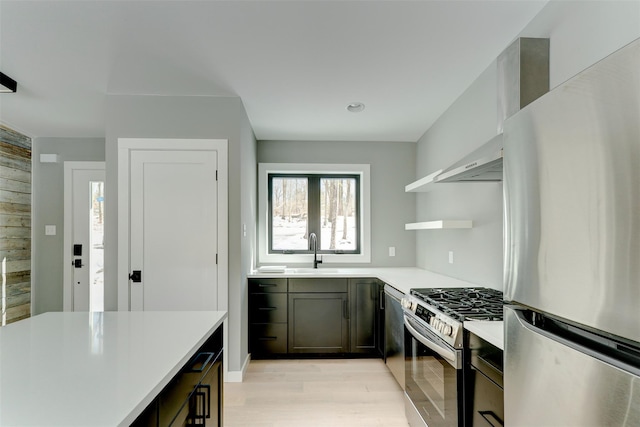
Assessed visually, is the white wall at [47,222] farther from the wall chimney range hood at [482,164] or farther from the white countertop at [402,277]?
the wall chimney range hood at [482,164]

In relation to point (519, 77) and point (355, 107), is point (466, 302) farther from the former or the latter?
point (355, 107)

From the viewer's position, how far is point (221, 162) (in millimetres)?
3180

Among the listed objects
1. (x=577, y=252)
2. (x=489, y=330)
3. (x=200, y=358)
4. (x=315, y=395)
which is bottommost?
(x=315, y=395)

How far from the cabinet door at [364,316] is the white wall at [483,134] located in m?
0.73

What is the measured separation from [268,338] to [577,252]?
3.30 m

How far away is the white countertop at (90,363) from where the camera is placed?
847 mm

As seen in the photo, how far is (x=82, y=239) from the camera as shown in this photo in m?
4.50

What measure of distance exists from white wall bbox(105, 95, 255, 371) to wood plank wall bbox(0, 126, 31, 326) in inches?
73.2

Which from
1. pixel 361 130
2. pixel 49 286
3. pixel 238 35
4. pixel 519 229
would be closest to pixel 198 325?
pixel 519 229

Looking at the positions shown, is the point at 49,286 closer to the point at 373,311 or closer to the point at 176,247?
the point at 176,247

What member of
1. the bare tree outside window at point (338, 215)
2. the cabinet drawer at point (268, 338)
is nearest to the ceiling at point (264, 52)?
the bare tree outside window at point (338, 215)

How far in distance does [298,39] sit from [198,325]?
169 cm

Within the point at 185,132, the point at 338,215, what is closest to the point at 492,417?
the point at 185,132

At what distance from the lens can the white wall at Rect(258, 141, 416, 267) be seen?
4469 mm
